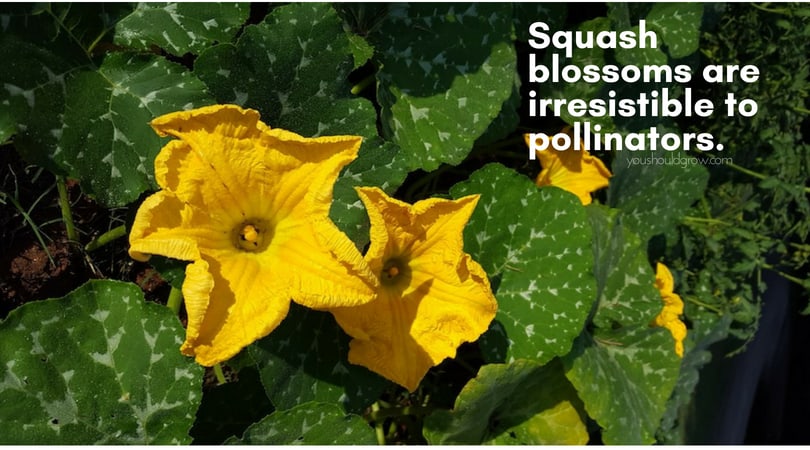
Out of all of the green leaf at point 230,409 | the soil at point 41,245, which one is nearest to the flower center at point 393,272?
the green leaf at point 230,409

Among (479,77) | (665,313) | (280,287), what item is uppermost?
(479,77)

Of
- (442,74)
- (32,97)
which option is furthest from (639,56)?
(32,97)

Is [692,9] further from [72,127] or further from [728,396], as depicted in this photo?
[728,396]

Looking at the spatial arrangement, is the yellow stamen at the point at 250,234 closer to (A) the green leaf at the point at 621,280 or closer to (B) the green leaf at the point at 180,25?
(B) the green leaf at the point at 180,25

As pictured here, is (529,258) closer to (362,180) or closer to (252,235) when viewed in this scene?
(362,180)

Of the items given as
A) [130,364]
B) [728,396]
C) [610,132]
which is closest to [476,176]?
[610,132]

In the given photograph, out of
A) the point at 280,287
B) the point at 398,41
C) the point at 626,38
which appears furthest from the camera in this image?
the point at 626,38
